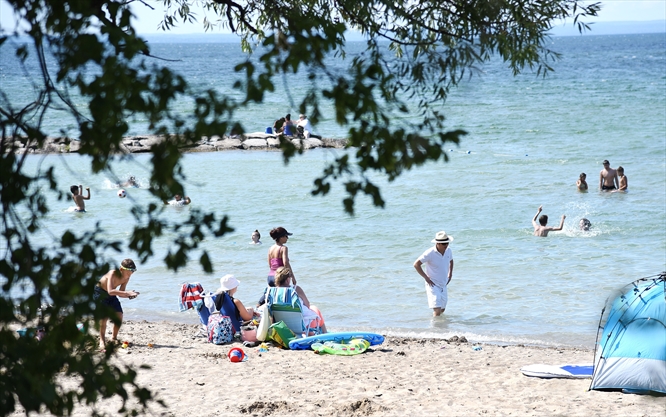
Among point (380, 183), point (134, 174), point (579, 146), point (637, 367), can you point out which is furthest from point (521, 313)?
point (579, 146)

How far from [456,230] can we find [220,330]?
8564 millimetres

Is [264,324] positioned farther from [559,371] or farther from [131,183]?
[131,183]

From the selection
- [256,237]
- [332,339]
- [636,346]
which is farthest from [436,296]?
[256,237]

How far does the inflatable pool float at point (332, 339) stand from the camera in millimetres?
9391

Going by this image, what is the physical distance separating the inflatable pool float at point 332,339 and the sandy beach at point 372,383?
0.11 m

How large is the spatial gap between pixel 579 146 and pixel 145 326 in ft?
71.8

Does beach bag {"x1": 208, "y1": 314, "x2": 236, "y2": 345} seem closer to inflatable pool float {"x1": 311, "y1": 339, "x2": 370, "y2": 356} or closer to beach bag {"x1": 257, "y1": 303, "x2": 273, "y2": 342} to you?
beach bag {"x1": 257, "y1": 303, "x2": 273, "y2": 342}

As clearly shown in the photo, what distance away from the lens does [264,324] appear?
9.48m

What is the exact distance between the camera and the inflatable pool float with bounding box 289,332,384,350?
9.39 metres

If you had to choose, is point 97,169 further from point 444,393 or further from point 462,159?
point 462,159

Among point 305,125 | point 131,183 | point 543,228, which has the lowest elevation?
point 543,228

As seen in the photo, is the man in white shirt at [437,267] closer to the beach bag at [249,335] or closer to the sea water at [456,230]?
the sea water at [456,230]

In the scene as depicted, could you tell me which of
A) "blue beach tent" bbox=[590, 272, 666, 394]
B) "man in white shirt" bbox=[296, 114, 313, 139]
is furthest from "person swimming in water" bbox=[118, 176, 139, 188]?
"blue beach tent" bbox=[590, 272, 666, 394]

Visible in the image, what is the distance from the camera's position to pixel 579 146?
1156 inches
